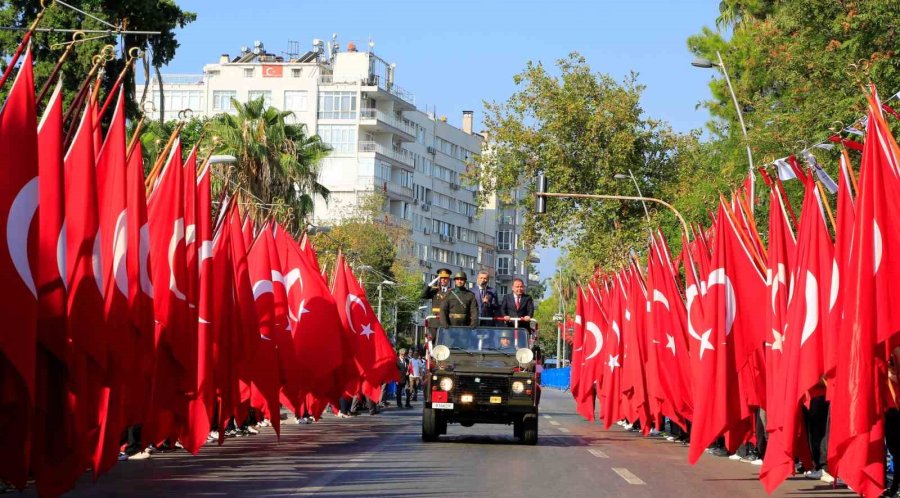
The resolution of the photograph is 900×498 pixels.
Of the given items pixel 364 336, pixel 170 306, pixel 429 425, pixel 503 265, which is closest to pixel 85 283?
pixel 170 306

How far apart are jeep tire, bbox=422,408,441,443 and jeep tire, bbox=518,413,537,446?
4.47 feet

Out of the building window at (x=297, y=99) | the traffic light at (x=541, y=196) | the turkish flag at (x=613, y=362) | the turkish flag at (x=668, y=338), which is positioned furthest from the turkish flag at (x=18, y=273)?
the building window at (x=297, y=99)

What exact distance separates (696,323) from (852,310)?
7.13 m

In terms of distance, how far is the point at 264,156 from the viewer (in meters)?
47.4

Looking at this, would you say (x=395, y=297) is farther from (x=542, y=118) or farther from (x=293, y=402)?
(x=293, y=402)

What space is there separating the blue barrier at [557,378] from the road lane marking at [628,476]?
76.7 meters

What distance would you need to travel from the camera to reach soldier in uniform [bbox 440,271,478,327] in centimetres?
2472

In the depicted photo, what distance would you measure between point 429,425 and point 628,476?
720 cm

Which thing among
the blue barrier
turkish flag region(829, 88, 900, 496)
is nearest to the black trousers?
turkish flag region(829, 88, 900, 496)

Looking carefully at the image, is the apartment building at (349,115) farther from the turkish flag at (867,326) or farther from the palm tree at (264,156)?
the turkish flag at (867,326)

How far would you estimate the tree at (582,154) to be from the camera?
56.5 meters

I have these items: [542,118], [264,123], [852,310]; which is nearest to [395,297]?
[542,118]

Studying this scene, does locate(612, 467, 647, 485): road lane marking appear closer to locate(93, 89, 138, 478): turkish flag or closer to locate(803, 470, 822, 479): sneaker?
locate(803, 470, 822, 479): sneaker

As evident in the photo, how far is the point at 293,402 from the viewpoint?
1019 inches
